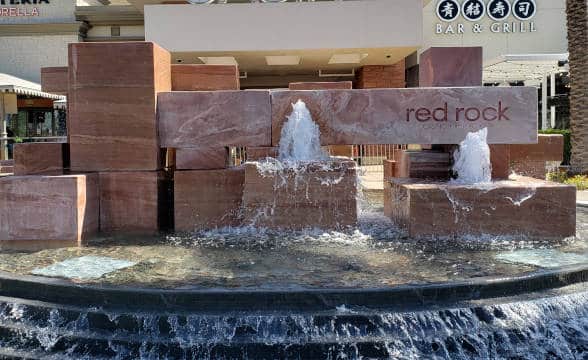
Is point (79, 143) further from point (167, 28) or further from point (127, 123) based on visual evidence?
point (167, 28)

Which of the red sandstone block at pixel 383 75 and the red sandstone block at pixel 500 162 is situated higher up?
the red sandstone block at pixel 383 75

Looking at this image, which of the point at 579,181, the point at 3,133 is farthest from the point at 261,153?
the point at 3,133

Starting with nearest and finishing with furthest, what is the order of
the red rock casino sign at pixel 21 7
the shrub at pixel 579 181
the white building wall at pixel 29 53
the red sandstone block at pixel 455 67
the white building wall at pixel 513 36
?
1. the red sandstone block at pixel 455 67
2. the shrub at pixel 579 181
3. the white building wall at pixel 29 53
4. the red rock casino sign at pixel 21 7
5. the white building wall at pixel 513 36

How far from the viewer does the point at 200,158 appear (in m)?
6.59

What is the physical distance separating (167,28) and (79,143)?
13.3 metres

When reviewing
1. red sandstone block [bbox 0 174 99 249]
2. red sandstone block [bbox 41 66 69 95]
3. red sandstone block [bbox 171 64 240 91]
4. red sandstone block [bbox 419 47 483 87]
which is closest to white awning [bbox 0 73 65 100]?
red sandstone block [bbox 41 66 69 95]

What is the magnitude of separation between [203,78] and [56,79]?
177 centimetres

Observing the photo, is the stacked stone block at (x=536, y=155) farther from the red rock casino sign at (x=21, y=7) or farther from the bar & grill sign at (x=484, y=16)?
the red rock casino sign at (x=21, y=7)

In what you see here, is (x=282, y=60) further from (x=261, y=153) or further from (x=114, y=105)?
(x=114, y=105)

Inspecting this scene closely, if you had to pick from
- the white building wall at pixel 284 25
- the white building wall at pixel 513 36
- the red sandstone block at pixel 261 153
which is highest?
the white building wall at pixel 513 36

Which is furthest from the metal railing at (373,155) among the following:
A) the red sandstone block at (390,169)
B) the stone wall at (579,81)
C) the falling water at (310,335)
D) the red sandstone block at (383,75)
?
the falling water at (310,335)

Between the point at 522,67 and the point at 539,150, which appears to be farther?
the point at 522,67

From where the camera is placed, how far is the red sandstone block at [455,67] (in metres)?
6.94

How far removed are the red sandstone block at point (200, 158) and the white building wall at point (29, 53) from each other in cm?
2098
